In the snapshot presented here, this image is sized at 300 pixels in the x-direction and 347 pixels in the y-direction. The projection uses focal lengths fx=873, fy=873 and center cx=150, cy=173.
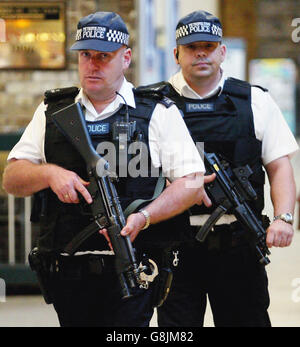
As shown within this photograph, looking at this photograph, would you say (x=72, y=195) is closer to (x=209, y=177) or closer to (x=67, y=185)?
(x=67, y=185)

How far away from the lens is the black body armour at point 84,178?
9.86 ft

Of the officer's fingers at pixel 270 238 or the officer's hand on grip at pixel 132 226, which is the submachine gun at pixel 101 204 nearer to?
the officer's hand on grip at pixel 132 226

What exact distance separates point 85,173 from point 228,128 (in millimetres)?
776

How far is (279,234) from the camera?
334 centimetres

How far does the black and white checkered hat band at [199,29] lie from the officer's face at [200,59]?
4cm

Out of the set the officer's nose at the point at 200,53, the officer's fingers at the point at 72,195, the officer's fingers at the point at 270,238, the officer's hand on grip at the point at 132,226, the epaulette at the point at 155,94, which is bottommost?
the officer's fingers at the point at 270,238

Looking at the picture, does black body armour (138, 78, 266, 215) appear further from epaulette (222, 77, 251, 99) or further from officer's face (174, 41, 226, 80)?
officer's face (174, 41, 226, 80)

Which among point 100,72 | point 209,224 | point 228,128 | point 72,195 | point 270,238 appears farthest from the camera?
point 228,128

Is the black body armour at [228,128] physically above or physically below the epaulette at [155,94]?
below

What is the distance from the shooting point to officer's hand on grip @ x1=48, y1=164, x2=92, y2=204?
285cm

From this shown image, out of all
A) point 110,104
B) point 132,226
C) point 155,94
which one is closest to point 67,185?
point 132,226

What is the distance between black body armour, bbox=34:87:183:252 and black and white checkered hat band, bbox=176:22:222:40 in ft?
1.77

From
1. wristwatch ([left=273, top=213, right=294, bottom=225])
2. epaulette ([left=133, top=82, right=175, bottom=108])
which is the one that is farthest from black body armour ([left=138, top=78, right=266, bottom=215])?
epaulette ([left=133, top=82, right=175, bottom=108])

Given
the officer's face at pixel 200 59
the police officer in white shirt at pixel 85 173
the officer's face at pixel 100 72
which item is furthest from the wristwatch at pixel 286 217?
the officer's face at pixel 100 72
